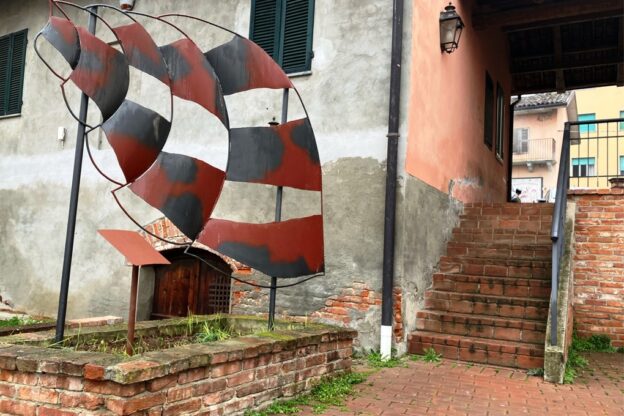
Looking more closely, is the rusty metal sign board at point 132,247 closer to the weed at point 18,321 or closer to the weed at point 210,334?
the weed at point 210,334

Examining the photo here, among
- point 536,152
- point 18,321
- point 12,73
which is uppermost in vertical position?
point 536,152

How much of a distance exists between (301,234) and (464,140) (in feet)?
15.7

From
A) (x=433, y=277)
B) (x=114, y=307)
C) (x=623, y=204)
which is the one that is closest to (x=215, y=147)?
(x=114, y=307)

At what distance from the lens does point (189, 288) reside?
7.44m

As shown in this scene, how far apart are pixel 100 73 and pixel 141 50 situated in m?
0.46

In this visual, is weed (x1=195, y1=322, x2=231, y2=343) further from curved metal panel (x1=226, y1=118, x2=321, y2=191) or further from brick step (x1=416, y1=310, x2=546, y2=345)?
brick step (x1=416, y1=310, x2=546, y2=345)

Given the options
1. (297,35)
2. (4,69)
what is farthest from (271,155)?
(4,69)

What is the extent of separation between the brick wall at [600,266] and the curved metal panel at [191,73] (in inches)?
216

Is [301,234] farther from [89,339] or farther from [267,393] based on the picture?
[89,339]

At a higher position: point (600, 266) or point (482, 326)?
point (600, 266)

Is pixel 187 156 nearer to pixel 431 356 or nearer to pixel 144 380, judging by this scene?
pixel 144 380

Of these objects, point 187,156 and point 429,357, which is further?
point 429,357

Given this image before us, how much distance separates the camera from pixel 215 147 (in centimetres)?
727

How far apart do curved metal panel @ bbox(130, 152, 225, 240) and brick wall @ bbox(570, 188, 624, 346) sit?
543 centimetres
